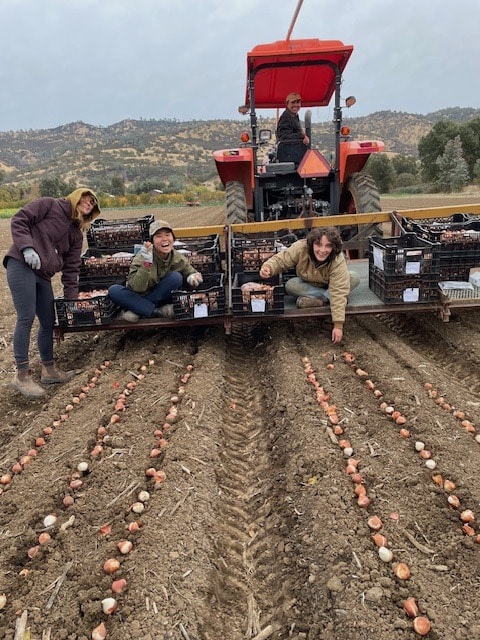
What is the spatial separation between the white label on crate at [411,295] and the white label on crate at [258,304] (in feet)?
4.66

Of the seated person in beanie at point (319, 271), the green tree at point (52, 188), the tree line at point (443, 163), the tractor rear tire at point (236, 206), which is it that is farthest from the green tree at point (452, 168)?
the seated person in beanie at point (319, 271)

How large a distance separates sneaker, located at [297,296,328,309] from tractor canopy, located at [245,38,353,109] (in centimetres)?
340

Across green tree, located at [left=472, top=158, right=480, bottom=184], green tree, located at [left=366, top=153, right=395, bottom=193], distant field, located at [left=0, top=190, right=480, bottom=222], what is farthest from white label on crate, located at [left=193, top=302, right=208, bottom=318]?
green tree, located at [left=366, top=153, right=395, bottom=193]

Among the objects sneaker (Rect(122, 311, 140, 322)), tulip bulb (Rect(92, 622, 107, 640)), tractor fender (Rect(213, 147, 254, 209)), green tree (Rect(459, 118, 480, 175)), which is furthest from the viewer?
green tree (Rect(459, 118, 480, 175))

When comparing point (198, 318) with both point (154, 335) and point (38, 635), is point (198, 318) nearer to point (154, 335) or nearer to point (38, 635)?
point (154, 335)

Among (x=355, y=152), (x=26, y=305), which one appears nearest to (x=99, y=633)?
(x=26, y=305)

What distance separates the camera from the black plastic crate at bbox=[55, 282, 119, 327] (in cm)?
487

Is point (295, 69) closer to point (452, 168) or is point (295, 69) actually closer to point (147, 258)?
point (147, 258)

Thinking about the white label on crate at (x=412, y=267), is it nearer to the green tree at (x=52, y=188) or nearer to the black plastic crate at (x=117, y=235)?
the black plastic crate at (x=117, y=235)

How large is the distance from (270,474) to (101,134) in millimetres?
129883

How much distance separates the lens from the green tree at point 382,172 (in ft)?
143

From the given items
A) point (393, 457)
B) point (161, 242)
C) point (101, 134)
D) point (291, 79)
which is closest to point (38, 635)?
point (393, 457)

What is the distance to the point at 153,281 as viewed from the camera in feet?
16.4

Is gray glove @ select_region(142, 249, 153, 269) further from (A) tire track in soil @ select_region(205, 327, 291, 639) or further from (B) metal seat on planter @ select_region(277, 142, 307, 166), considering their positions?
(B) metal seat on planter @ select_region(277, 142, 307, 166)
